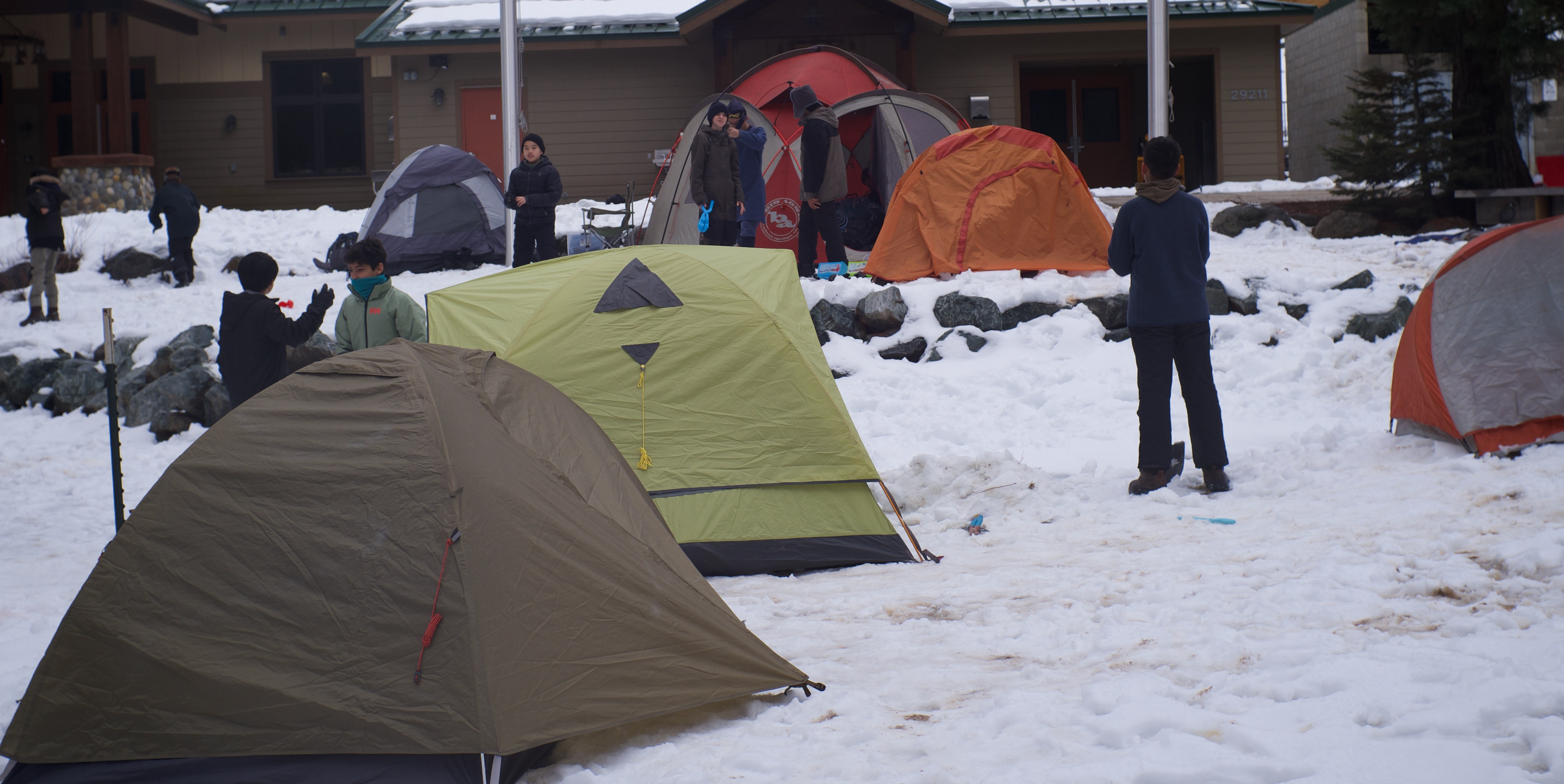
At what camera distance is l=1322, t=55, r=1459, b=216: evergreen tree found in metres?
13.2

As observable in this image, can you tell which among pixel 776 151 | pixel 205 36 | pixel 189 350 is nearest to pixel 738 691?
pixel 189 350

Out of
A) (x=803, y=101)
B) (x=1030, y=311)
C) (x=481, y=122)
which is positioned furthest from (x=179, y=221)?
(x=1030, y=311)

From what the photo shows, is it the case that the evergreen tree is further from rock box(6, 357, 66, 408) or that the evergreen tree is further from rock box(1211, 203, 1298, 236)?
rock box(6, 357, 66, 408)

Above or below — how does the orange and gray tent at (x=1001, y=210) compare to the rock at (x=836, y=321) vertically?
above

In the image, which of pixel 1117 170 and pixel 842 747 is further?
pixel 1117 170

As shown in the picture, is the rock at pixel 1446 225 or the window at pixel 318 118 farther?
the window at pixel 318 118

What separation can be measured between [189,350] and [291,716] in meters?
8.23

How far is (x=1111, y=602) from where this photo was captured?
175 inches

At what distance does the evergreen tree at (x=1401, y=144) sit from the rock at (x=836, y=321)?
7.08 m

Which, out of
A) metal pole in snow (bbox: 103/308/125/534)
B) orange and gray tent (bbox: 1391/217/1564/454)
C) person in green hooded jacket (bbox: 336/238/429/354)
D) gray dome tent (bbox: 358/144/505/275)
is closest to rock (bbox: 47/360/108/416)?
gray dome tent (bbox: 358/144/505/275)

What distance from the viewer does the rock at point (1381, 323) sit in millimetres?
9000

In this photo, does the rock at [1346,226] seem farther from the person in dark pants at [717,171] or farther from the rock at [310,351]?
the rock at [310,351]

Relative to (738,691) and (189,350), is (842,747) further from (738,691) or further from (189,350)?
(189,350)

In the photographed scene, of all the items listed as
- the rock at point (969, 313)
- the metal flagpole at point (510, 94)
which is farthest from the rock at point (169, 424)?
the rock at point (969, 313)
